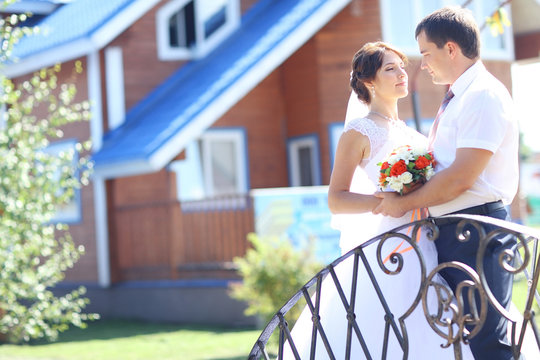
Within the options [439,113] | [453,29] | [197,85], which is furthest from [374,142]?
[197,85]

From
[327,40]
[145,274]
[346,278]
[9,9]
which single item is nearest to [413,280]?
[346,278]

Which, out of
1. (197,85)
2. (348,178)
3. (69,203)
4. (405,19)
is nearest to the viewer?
(348,178)

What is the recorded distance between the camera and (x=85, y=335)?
1259 centimetres

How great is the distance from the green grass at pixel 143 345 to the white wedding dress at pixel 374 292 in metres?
5.21

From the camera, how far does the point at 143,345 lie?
36.1 feet

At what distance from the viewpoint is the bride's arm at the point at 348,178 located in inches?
158

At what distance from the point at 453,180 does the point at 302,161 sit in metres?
13.2

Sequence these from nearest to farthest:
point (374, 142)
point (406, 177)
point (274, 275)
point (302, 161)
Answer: point (406, 177) → point (374, 142) → point (274, 275) → point (302, 161)

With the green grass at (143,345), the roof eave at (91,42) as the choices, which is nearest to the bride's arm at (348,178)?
the green grass at (143,345)

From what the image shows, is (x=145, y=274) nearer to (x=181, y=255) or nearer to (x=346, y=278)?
(x=181, y=255)

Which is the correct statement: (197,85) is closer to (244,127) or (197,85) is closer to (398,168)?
(244,127)

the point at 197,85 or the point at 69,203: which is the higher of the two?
the point at 197,85

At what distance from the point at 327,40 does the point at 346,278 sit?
11975 millimetres

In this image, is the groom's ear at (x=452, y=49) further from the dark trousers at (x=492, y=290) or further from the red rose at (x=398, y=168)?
the dark trousers at (x=492, y=290)
